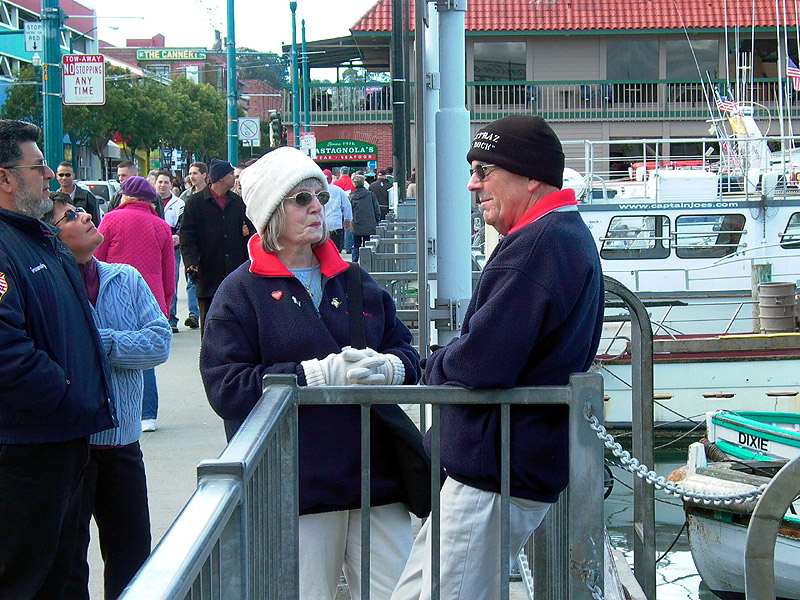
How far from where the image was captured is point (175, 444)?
7582mm

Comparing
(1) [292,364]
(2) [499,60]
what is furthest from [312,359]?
(2) [499,60]

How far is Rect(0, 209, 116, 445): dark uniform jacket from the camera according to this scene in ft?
10.8

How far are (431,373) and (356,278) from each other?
1.89 ft

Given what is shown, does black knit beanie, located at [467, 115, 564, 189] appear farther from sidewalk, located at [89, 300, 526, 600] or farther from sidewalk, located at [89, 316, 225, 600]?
sidewalk, located at [89, 316, 225, 600]

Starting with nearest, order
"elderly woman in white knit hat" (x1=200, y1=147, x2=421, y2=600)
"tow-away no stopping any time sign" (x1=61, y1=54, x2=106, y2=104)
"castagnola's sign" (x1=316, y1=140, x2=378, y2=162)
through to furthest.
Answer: "elderly woman in white knit hat" (x1=200, y1=147, x2=421, y2=600) < "tow-away no stopping any time sign" (x1=61, y1=54, x2=106, y2=104) < "castagnola's sign" (x1=316, y1=140, x2=378, y2=162)

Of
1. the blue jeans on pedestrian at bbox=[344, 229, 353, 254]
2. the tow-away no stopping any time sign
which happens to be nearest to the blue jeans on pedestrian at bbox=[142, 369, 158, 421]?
the tow-away no stopping any time sign

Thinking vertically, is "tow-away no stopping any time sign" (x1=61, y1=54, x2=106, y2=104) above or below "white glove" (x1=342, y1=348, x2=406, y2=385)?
above

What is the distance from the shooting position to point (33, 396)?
331 cm

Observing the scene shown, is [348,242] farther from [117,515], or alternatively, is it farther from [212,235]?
[117,515]

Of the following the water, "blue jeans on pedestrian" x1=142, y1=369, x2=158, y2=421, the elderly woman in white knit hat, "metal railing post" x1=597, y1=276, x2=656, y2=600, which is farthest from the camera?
the water

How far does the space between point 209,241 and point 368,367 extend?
7.33 meters

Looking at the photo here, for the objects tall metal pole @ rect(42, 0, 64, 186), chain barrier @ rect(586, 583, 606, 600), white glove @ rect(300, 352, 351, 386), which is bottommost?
chain barrier @ rect(586, 583, 606, 600)

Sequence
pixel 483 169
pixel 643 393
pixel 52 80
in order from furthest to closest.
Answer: pixel 52 80, pixel 643 393, pixel 483 169

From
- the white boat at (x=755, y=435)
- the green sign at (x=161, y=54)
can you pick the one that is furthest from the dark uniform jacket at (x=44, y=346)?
the green sign at (x=161, y=54)
